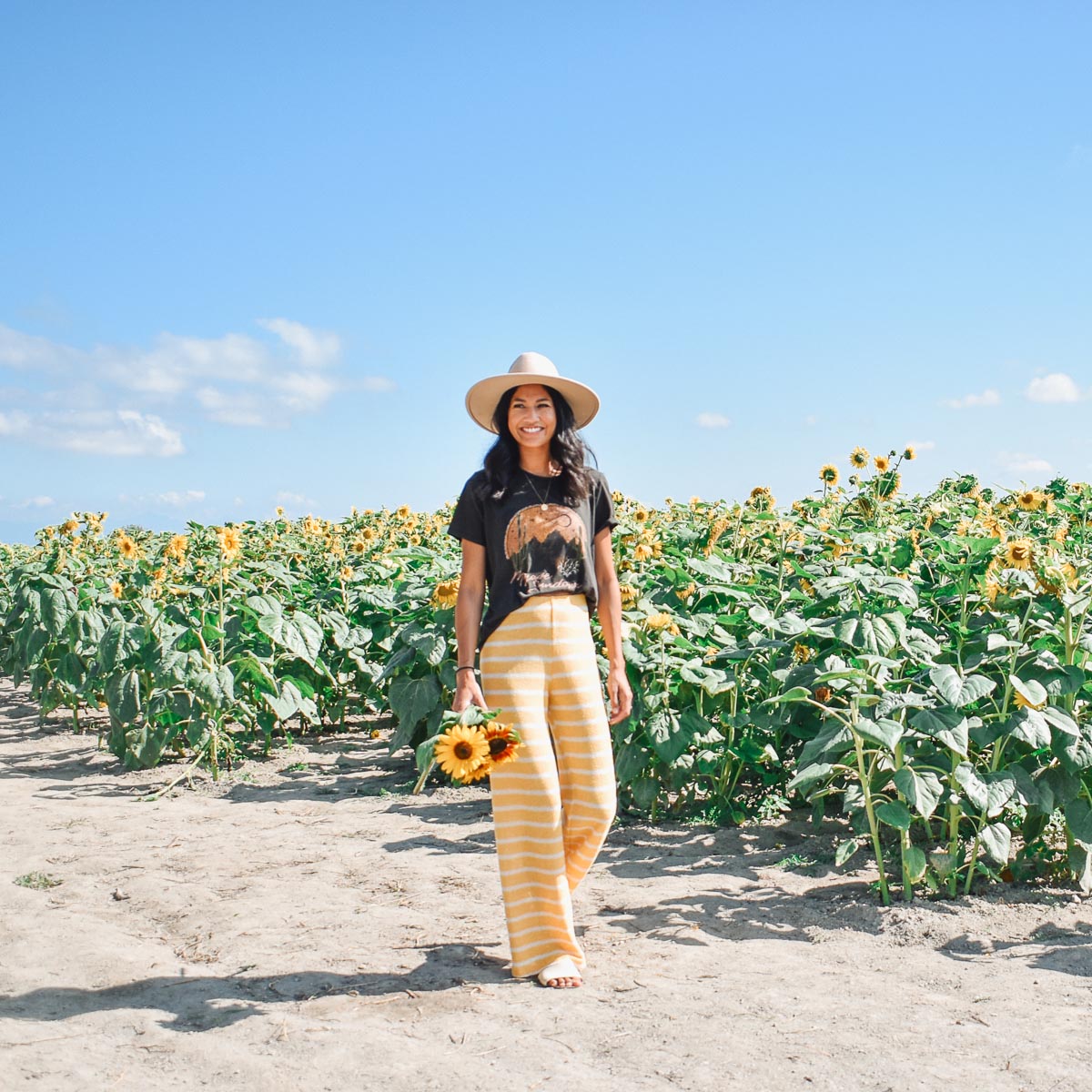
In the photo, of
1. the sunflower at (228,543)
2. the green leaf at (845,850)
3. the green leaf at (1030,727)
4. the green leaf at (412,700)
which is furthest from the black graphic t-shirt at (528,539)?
the sunflower at (228,543)

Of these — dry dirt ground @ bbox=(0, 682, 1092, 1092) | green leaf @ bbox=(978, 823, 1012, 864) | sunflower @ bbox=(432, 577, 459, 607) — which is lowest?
dry dirt ground @ bbox=(0, 682, 1092, 1092)

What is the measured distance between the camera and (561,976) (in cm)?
336

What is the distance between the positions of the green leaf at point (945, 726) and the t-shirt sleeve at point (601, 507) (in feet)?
3.70

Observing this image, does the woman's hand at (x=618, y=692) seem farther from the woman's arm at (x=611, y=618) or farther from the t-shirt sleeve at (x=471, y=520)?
the t-shirt sleeve at (x=471, y=520)

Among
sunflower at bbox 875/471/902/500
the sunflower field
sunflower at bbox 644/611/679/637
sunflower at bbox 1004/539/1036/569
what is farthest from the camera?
sunflower at bbox 875/471/902/500

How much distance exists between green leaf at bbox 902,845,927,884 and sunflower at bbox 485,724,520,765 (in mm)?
1523

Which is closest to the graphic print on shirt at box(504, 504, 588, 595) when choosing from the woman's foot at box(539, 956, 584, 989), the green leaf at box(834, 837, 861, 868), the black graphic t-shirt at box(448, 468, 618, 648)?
the black graphic t-shirt at box(448, 468, 618, 648)

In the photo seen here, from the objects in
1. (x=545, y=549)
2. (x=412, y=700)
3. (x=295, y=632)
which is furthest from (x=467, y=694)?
(x=295, y=632)

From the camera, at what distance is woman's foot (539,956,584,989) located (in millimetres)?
3359

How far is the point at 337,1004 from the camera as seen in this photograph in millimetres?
3273

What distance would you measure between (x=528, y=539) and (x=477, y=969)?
1.30 metres

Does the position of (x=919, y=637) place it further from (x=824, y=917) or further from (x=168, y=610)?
(x=168, y=610)

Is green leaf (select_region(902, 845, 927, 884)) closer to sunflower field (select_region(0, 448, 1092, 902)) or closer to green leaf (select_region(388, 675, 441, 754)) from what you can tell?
sunflower field (select_region(0, 448, 1092, 902))

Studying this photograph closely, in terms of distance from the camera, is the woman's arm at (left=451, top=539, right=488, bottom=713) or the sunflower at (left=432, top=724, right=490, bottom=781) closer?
the sunflower at (left=432, top=724, right=490, bottom=781)
